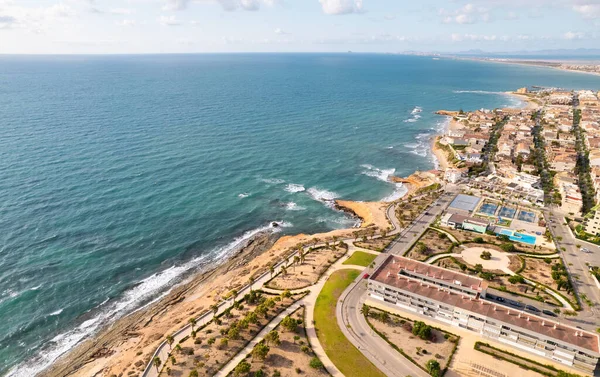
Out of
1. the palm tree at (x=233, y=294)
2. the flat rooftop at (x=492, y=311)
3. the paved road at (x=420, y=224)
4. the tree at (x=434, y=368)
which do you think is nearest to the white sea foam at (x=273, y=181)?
the paved road at (x=420, y=224)

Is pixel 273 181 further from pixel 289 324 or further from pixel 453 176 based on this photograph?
pixel 289 324

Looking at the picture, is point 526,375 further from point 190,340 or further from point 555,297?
point 190,340

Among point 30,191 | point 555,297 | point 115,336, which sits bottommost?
point 115,336

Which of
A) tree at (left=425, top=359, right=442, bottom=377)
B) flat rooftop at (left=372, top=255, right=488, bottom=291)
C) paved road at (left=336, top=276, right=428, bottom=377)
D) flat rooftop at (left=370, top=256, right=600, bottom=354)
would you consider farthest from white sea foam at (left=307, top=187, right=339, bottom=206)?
tree at (left=425, top=359, right=442, bottom=377)

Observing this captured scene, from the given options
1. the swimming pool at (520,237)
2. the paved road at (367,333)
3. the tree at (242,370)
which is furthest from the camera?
the swimming pool at (520,237)

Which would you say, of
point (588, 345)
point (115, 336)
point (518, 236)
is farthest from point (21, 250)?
point (518, 236)

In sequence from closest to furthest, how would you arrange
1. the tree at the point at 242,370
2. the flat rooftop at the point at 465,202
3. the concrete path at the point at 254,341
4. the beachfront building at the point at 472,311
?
1. the tree at the point at 242,370
2. the concrete path at the point at 254,341
3. the beachfront building at the point at 472,311
4. the flat rooftop at the point at 465,202

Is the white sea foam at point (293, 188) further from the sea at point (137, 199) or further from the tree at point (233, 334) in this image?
the tree at point (233, 334)
